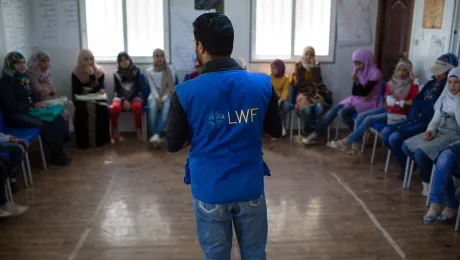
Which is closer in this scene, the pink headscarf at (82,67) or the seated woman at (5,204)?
the seated woman at (5,204)

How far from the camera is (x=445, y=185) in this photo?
3.56m

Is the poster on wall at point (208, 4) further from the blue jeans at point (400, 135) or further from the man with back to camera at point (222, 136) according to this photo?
the man with back to camera at point (222, 136)

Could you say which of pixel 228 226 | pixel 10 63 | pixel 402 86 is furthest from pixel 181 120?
pixel 402 86

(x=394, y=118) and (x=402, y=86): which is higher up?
(x=402, y=86)

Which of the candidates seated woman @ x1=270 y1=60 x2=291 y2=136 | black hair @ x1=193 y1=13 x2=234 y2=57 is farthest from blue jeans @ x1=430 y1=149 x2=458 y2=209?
seated woman @ x1=270 y1=60 x2=291 y2=136

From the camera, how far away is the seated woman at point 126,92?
5988 mm

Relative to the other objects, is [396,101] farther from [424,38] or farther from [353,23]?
[353,23]

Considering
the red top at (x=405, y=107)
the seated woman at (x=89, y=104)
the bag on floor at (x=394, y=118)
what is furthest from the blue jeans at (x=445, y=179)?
the seated woman at (x=89, y=104)

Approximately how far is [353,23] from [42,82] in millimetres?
4208

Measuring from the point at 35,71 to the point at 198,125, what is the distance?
14.1 feet

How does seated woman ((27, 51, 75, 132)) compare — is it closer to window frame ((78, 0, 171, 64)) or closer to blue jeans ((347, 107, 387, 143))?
window frame ((78, 0, 171, 64))

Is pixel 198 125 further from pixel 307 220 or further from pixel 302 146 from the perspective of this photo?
pixel 302 146

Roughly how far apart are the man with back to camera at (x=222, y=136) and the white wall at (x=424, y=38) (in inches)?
147

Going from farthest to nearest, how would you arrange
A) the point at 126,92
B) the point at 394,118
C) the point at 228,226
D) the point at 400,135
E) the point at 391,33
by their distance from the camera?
the point at 391,33
the point at 126,92
the point at 394,118
the point at 400,135
the point at 228,226
